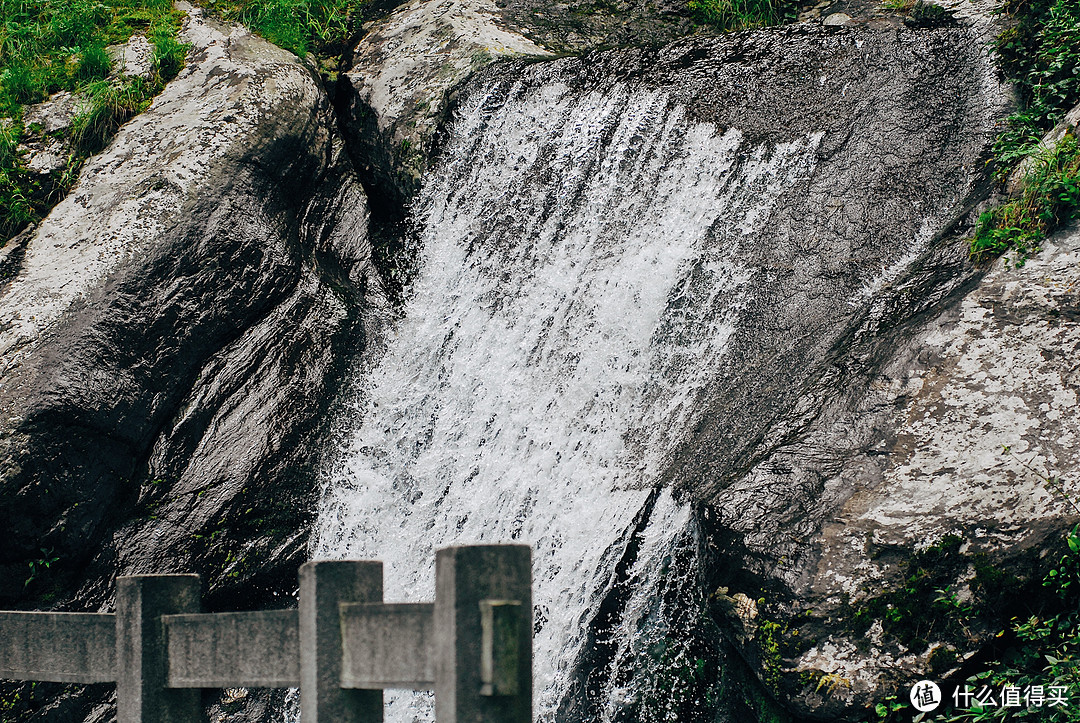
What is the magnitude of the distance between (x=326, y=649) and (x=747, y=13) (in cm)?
976

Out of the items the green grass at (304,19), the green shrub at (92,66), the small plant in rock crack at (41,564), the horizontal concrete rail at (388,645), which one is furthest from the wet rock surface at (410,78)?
the horizontal concrete rail at (388,645)

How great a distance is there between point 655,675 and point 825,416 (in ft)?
7.08

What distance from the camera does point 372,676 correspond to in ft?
11.1

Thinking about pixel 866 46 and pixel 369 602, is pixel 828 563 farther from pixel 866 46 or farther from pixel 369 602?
pixel 866 46

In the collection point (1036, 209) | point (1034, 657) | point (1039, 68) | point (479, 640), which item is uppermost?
point (1039, 68)

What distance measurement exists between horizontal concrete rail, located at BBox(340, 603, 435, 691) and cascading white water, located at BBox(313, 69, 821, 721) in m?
2.75

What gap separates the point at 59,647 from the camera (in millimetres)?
4336

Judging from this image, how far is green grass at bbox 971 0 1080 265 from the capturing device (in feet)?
20.6

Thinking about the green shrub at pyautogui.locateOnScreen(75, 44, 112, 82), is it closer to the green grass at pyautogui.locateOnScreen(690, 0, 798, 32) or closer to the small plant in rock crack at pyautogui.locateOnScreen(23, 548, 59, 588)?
the small plant in rock crack at pyautogui.locateOnScreen(23, 548, 59, 588)

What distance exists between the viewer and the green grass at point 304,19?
34.8ft

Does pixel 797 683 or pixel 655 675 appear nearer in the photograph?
pixel 797 683

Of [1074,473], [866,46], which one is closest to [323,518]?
[1074,473]

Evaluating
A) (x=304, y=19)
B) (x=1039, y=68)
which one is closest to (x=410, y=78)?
(x=304, y=19)

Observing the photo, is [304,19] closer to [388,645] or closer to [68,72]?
[68,72]
